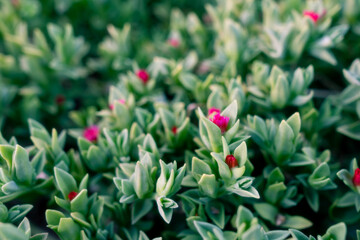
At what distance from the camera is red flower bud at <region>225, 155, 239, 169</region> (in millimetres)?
1315

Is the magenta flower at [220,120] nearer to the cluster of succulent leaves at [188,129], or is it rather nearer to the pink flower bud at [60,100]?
the cluster of succulent leaves at [188,129]

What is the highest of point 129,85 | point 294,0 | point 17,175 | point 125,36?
point 294,0

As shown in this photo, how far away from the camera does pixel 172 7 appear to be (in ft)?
8.56

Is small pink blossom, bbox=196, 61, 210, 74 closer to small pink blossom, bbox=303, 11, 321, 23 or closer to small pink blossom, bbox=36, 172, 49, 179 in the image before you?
small pink blossom, bbox=303, 11, 321, 23

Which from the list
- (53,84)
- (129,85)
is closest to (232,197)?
(129,85)

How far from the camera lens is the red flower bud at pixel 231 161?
1315 millimetres

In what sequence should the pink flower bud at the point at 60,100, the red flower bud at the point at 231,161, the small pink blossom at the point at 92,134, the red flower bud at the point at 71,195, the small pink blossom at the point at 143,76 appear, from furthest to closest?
the pink flower bud at the point at 60,100 < the small pink blossom at the point at 143,76 < the small pink blossom at the point at 92,134 < the red flower bud at the point at 71,195 < the red flower bud at the point at 231,161

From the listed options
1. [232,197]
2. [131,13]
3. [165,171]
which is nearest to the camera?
[165,171]

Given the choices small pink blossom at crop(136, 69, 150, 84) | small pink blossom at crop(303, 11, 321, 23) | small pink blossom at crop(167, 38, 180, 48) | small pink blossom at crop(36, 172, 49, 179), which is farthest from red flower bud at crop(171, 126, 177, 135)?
small pink blossom at crop(303, 11, 321, 23)

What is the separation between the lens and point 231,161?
132 cm

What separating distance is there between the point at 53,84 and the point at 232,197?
4.21ft

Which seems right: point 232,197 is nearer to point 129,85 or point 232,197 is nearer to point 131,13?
point 129,85

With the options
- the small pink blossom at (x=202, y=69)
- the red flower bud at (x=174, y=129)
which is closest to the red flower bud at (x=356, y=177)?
the red flower bud at (x=174, y=129)

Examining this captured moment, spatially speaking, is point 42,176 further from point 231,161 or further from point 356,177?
point 356,177
